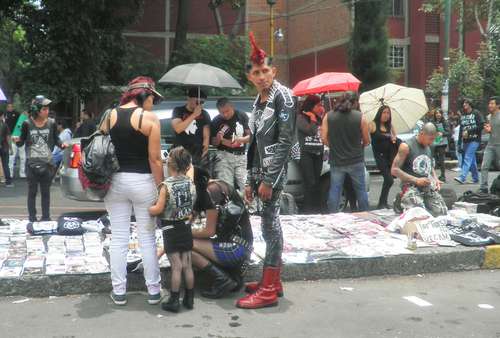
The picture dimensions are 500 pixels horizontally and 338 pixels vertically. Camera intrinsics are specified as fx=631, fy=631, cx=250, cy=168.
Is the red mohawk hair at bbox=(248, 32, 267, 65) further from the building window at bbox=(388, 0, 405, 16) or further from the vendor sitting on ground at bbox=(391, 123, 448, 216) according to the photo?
the building window at bbox=(388, 0, 405, 16)

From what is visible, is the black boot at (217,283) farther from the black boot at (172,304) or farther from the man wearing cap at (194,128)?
the man wearing cap at (194,128)

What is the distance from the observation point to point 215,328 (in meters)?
4.48

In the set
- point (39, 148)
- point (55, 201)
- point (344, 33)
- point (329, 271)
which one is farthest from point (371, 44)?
point (329, 271)

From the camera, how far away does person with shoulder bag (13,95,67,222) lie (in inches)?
293

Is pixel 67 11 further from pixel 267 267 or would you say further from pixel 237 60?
pixel 267 267

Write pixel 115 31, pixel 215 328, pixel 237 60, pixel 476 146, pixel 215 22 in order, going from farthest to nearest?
1. pixel 215 22
2. pixel 237 60
3. pixel 115 31
4. pixel 476 146
5. pixel 215 328

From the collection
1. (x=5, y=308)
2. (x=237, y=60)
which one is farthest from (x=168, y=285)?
(x=237, y=60)

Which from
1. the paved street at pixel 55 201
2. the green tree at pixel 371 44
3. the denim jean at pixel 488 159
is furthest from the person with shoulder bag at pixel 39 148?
the green tree at pixel 371 44

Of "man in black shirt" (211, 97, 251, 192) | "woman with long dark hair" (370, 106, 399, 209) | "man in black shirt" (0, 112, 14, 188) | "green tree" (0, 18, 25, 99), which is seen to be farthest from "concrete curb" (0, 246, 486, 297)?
"green tree" (0, 18, 25, 99)

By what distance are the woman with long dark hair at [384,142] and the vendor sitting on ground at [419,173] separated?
1.79m

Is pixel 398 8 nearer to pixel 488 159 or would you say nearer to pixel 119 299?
pixel 488 159

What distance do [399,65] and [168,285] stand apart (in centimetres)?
2553

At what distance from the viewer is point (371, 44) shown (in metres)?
24.4

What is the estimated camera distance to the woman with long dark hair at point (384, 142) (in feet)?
30.5
